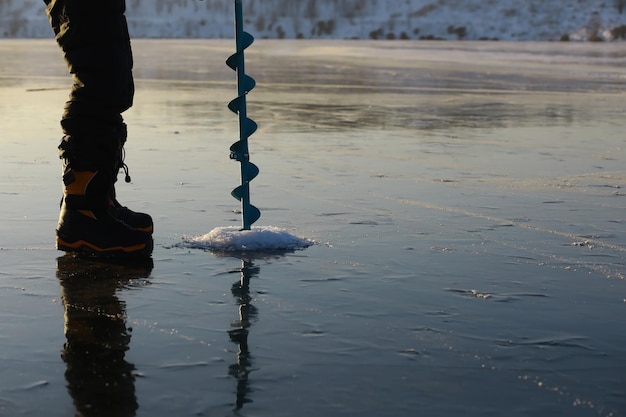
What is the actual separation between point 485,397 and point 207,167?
13.3 ft

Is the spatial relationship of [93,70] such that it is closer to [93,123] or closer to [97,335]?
[93,123]

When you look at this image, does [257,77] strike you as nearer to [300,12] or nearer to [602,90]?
[602,90]

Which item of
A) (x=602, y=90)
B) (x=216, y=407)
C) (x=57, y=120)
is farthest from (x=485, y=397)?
(x=602, y=90)

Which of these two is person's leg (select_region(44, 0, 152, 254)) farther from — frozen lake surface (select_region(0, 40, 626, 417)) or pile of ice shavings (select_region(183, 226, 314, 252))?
pile of ice shavings (select_region(183, 226, 314, 252))

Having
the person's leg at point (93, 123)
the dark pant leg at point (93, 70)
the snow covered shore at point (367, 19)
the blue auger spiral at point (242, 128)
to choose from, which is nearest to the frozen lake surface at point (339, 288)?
the person's leg at point (93, 123)

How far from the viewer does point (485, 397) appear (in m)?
2.35

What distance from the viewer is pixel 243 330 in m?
2.87

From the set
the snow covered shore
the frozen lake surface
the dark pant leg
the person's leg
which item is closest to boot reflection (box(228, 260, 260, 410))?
the frozen lake surface

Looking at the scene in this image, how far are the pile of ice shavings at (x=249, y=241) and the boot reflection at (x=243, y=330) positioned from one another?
0.20 m

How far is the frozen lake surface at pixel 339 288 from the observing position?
2385 mm

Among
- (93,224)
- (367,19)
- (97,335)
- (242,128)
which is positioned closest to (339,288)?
(97,335)

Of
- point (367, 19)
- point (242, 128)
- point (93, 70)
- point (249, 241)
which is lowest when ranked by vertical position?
point (367, 19)

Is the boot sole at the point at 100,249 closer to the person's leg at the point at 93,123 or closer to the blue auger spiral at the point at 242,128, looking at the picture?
the person's leg at the point at 93,123

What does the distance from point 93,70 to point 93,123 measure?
0.18 m
